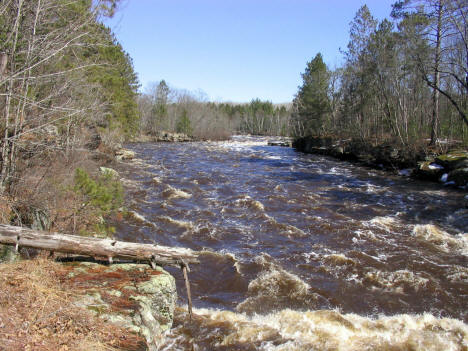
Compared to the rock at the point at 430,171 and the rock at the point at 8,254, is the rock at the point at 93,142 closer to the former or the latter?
the rock at the point at 8,254

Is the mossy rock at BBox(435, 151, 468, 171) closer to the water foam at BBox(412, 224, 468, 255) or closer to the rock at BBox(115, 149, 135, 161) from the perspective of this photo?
the water foam at BBox(412, 224, 468, 255)

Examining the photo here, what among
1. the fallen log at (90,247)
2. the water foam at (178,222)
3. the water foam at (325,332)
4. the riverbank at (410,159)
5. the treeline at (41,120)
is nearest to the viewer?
the fallen log at (90,247)

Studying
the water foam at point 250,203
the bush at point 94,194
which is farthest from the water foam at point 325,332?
the water foam at point 250,203

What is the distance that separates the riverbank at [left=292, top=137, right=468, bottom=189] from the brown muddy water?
134cm

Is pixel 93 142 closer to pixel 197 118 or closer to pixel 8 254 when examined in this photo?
pixel 8 254

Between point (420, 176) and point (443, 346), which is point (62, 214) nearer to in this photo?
point (443, 346)

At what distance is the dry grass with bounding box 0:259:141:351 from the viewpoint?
142 inches

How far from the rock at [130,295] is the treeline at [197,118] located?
4583cm

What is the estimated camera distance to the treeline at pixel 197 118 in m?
60.9

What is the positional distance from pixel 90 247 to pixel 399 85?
1072 inches

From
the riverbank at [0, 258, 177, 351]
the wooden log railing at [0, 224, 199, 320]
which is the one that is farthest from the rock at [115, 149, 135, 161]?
the riverbank at [0, 258, 177, 351]

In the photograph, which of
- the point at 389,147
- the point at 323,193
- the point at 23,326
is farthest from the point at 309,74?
the point at 23,326

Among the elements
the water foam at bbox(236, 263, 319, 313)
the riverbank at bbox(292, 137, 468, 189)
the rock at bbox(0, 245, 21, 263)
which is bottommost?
the water foam at bbox(236, 263, 319, 313)

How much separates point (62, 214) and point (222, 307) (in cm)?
416
